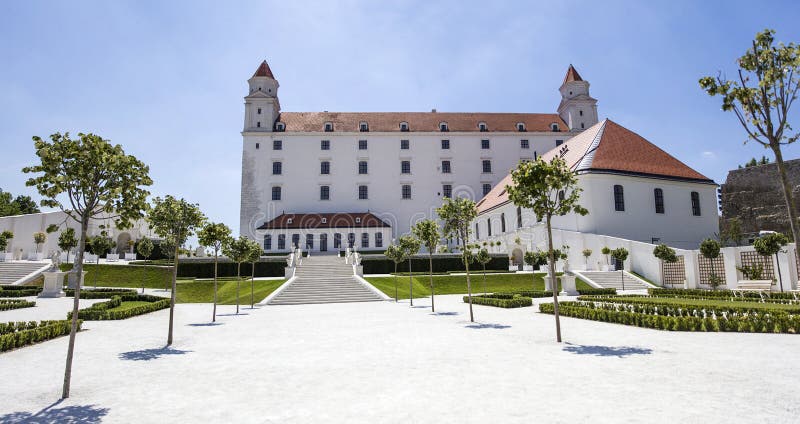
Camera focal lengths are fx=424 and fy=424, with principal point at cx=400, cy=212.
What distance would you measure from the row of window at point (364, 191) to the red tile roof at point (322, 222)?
3.35m

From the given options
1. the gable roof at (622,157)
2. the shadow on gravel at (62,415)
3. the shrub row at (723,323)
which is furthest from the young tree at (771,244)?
the shadow on gravel at (62,415)

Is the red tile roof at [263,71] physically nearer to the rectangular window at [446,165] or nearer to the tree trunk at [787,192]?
the rectangular window at [446,165]

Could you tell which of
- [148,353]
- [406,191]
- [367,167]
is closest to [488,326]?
[148,353]

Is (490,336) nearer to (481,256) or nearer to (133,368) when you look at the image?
(133,368)

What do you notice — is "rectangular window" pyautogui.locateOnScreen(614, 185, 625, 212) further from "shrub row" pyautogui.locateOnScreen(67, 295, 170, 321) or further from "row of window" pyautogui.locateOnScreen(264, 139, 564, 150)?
"shrub row" pyautogui.locateOnScreen(67, 295, 170, 321)

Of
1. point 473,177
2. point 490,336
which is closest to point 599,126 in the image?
point 473,177

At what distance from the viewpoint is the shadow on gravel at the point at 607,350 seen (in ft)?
31.7

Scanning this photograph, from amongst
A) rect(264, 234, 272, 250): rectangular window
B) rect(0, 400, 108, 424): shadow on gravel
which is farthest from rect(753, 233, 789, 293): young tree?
rect(264, 234, 272, 250): rectangular window

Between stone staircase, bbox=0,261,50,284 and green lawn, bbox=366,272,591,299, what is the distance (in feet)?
91.5

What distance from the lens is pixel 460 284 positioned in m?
34.2

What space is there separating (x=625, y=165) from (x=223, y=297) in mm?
37296

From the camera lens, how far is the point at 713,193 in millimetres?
43469

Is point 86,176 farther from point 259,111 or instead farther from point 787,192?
point 259,111

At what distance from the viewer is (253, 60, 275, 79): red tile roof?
6588cm
